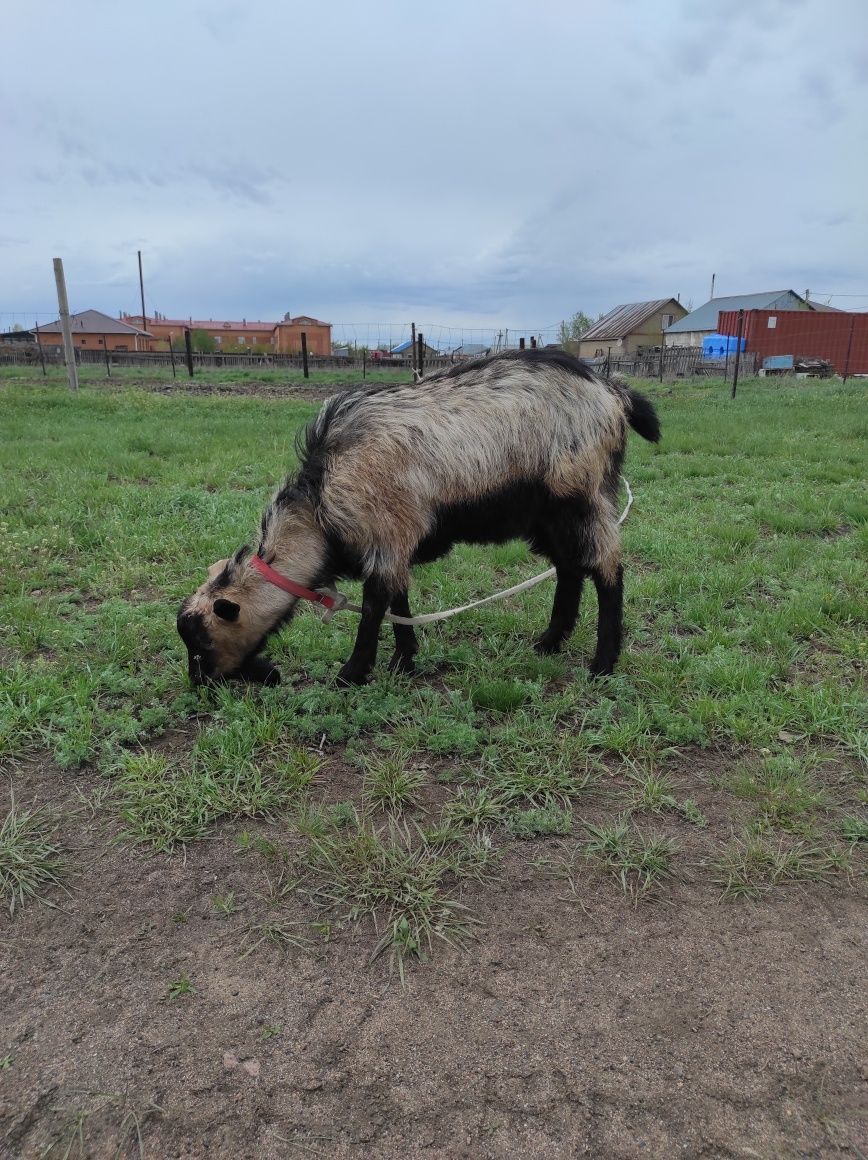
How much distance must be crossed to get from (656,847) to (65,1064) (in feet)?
6.39

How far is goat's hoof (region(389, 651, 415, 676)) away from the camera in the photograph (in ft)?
13.2

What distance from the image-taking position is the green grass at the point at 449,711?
2.77 m

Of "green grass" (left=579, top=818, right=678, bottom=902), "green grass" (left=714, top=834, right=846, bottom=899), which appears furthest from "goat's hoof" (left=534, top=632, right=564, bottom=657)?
"green grass" (left=714, top=834, right=846, bottom=899)

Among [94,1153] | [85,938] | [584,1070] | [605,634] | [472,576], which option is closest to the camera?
[94,1153]

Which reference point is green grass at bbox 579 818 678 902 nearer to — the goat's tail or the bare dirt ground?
the bare dirt ground

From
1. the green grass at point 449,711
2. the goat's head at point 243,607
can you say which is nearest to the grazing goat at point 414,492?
the goat's head at point 243,607

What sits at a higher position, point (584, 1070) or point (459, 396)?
point (459, 396)

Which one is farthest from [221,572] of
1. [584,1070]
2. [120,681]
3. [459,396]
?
[584,1070]

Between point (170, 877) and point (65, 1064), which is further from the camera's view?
point (170, 877)

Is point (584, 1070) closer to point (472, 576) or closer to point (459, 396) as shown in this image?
point (459, 396)

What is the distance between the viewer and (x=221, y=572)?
11.9ft

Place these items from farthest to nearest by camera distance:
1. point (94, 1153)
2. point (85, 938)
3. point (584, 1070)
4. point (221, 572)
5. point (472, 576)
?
point (472, 576) → point (221, 572) → point (85, 938) → point (584, 1070) → point (94, 1153)

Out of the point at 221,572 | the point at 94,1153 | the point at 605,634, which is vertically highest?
the point at 221,572

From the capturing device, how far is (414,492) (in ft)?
Answer: 11.5
